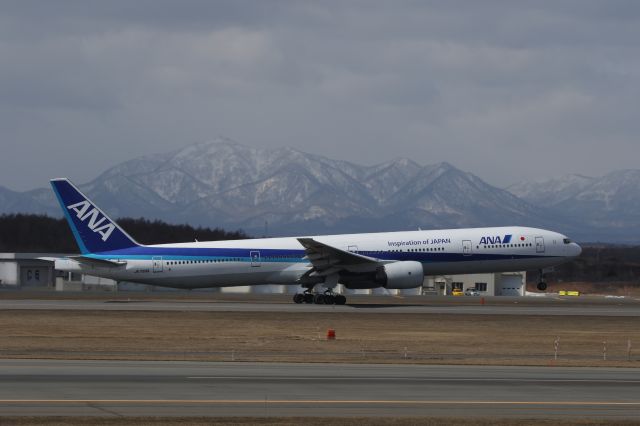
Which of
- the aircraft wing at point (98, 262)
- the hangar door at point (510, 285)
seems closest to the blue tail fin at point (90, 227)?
the aircraft wing at point (98, 262)

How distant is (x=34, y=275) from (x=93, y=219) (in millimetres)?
43151

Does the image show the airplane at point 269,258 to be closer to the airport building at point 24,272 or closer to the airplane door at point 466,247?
the airplane door at point 466,247

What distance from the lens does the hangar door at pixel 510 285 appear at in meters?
104

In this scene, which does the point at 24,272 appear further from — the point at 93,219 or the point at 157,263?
the point at 157,263

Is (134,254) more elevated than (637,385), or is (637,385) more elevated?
(134,254)

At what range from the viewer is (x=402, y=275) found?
6131 cm

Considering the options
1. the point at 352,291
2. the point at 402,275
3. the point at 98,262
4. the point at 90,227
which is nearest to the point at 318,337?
the point at 402,275

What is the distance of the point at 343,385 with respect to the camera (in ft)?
90.6

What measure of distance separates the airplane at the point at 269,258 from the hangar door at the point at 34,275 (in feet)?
133

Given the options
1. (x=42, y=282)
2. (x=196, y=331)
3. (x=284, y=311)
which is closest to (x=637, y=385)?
(x=196, y=331)

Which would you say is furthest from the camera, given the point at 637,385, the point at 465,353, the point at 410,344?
the point at 410,344

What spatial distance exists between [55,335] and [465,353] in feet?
58.2

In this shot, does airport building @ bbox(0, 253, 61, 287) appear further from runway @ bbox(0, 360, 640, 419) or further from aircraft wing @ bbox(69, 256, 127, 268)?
runway @ bbox(0, 360, 640, 419)

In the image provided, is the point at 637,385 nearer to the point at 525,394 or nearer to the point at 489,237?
the point at 525,394
